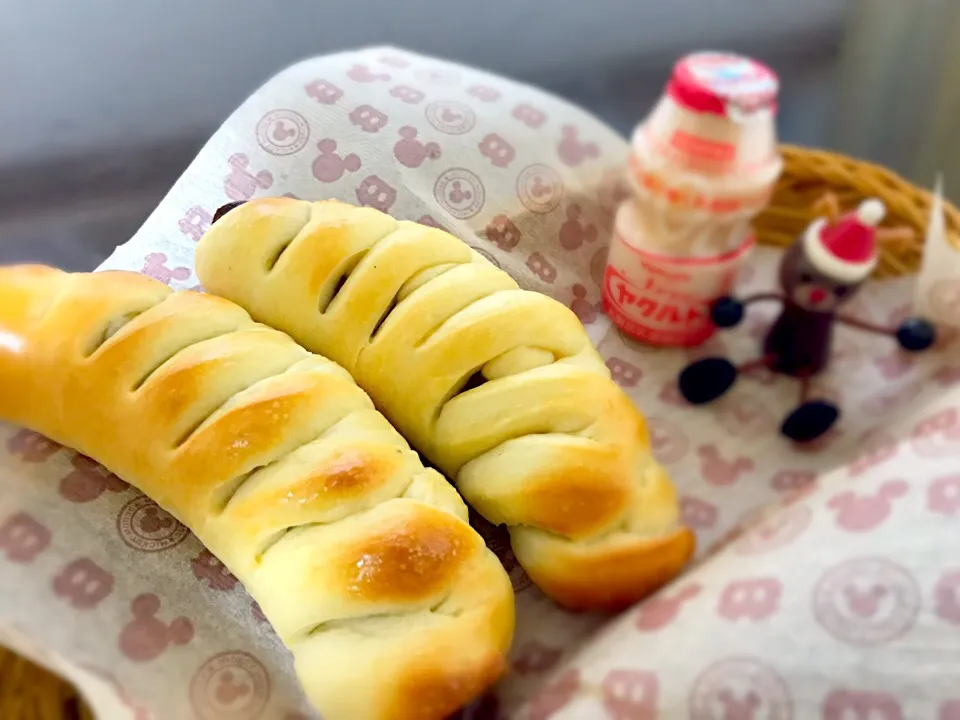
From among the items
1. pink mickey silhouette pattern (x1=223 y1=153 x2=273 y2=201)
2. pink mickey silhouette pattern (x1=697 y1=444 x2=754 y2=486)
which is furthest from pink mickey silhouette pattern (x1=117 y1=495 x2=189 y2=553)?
pink mickey silhouette pattern (x1=697 y1=444 x2=754 y2=486)

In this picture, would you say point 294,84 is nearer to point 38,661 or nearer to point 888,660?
point 38,661

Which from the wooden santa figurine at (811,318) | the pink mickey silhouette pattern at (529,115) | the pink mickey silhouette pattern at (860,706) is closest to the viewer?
the pink mickey silhouette pattern at (860,706)

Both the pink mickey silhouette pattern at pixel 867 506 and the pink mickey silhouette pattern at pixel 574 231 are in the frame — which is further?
the pink mickey silhouette pattern at pixel 574 231

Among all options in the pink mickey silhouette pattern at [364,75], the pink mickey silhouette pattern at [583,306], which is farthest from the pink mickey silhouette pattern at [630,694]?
the pink mickey silhouette pattern at [364,75]

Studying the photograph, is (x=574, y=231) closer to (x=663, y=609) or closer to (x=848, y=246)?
(x=848, y=246)

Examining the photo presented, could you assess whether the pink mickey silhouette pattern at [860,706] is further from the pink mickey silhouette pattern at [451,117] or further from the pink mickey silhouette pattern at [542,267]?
the pink mickey silhouette pattern at [451,117]

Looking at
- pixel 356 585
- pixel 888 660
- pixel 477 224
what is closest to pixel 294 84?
pixel 477 224
